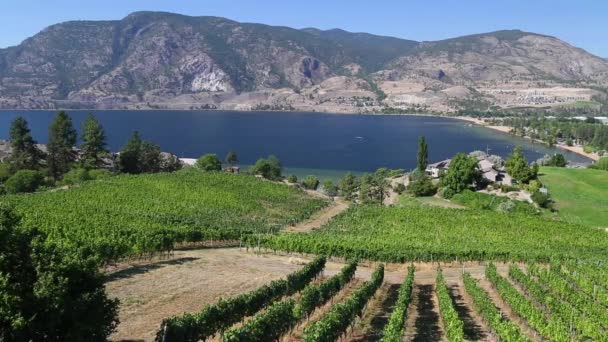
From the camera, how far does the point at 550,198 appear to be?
3841 inches

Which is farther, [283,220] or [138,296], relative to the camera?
[283,220]

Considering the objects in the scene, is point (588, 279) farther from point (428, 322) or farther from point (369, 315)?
point (369, 315)

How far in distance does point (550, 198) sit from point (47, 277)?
316 feet

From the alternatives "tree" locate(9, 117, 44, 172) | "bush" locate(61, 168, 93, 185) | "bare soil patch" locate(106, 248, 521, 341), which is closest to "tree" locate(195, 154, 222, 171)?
"bush" locate(61, 168, 93, 185)

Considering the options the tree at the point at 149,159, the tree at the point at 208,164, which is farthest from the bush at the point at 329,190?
the tree at the point at 149,159

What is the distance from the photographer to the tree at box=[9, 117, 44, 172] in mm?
98000

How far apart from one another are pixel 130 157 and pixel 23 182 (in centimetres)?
3012

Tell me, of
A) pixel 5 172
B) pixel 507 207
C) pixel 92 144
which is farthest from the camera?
pixel 92 144

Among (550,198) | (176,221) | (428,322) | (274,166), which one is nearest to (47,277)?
(428,322)

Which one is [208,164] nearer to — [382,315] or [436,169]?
[436,169]

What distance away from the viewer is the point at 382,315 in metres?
34.3

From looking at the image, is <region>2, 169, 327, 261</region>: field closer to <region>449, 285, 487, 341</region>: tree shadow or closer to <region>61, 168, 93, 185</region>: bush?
<region>61, 168, 93, 185</region>: bush

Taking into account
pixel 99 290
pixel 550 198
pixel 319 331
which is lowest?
pixel 550 198

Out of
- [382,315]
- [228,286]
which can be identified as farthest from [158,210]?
[382,315]
